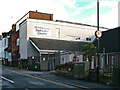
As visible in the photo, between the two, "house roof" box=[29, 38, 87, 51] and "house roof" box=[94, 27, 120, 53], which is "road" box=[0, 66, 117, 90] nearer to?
"house roof" box=[29, 38, 87, 51]

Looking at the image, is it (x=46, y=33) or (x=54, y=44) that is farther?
(x=46, y=33)

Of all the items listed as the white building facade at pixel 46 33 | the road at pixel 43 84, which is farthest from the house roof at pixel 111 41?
the road at pixel 43 84

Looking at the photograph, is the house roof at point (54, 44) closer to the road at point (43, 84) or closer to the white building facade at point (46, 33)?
the white building facade at point (46, 33)

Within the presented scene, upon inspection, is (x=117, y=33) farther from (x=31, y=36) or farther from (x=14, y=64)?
(x=14, y=64)

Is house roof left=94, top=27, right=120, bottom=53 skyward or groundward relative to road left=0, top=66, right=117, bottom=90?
skyward

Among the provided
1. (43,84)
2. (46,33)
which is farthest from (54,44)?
(43,84)

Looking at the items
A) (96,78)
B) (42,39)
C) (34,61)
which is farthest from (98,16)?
(42,39)

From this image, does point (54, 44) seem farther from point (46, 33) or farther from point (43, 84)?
point (43, 84)

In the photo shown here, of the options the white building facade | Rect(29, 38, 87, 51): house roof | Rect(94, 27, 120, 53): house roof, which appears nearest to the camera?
Rect(94, 27, 120, 53): house roof

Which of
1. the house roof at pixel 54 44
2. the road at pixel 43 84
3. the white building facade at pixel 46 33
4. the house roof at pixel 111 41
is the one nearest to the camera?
the road at pixel 43 84

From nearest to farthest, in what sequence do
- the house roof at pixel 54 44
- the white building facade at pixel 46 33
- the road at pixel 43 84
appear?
the road at pixel 43 84
the house roof at pixel 54 44
the white building facade at pixel 46 33

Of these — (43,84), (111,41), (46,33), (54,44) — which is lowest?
(43,84)

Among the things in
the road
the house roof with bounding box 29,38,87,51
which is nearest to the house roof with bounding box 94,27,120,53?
the house roof with bounding box 29,38,87,51

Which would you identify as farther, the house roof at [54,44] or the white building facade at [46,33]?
the white building facade at [46,33]
